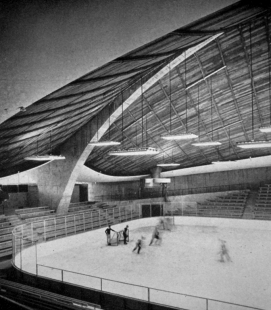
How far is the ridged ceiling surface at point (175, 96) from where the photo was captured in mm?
10070

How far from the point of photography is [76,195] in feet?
123

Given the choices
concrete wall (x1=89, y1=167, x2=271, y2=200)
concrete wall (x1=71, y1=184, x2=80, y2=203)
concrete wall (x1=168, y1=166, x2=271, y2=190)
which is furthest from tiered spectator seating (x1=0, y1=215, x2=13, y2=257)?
concrete wall (x1=168, y1=166, x2=271, y2=190)

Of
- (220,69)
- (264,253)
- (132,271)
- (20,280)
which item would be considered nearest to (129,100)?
(220,69)

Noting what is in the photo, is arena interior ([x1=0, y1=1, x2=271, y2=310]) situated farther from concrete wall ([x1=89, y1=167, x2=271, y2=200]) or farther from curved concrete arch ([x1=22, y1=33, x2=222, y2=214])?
concrete wall ([x1=89, y1=167, x2=271, y2=200])

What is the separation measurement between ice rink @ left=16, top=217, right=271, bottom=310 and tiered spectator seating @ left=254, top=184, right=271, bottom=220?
232 cm

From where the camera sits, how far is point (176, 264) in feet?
49.4

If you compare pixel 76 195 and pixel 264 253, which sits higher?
pixel 76 195

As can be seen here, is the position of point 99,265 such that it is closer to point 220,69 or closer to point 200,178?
point 220,69

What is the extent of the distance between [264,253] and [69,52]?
16340mm

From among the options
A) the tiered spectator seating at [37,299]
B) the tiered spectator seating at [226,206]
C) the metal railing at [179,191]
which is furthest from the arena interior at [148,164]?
the metal railing at [179,191]

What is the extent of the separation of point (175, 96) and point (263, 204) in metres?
17.1

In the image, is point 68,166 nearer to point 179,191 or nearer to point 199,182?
point 179,191

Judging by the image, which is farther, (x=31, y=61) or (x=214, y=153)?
(x=214, y=153)

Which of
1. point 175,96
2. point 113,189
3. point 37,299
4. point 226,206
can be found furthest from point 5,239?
point 113,189
